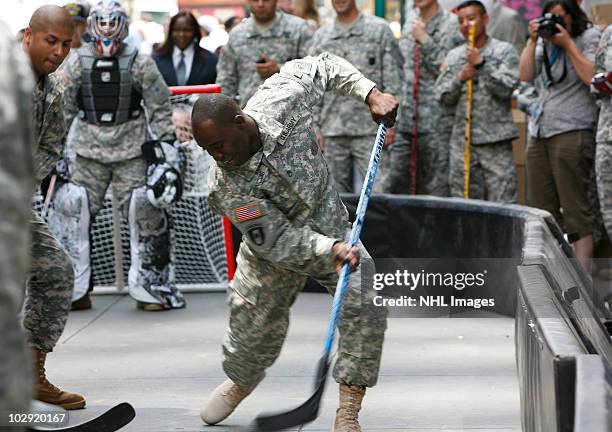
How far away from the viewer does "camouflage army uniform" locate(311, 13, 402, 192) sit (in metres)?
9.78

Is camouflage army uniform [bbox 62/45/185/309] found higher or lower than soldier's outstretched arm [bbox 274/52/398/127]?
lower

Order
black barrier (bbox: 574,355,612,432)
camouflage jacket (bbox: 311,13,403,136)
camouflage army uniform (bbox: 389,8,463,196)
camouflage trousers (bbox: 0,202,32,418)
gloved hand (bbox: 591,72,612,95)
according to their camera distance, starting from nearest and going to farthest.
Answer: camouflage trousers (bbox: 0,202,32,418)
black barrier (bbox: 574,355,612,432)
gloved hand (bbox: 591,72,612,95)
camouflage jacket (bbox: 311,13,403,136)
camouflage army uniform (bbox: 389,8,463,196)

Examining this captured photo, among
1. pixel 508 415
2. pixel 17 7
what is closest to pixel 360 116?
pixel 508 415

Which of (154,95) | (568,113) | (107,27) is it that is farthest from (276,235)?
(568,113)

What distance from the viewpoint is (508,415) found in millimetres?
5695

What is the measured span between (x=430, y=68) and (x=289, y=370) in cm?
434

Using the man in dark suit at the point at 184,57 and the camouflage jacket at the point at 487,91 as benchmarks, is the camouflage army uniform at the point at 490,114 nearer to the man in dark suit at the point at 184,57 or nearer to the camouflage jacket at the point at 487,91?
the camouflage jacket at the point at 487,91

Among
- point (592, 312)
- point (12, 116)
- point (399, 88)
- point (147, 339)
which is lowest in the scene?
point (147, 339)

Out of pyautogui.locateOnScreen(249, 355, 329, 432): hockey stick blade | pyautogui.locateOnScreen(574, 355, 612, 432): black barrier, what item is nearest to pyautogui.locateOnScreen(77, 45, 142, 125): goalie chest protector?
pyautogui.locateOnScreen(249, 355, 329, 432): hockey stick blade

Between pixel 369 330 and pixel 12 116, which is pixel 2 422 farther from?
pixel 369 330

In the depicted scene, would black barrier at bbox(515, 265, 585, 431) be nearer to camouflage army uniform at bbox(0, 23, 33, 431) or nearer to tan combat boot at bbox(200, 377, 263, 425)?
tan combat boot at bbox(200, 377, 263, 425)

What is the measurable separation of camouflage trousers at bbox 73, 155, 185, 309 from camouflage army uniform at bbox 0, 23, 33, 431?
257 inches

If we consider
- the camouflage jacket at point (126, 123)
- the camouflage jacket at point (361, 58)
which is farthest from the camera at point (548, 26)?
the camouflage jacket at point (126, 123)

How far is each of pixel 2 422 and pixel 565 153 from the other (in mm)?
7209
